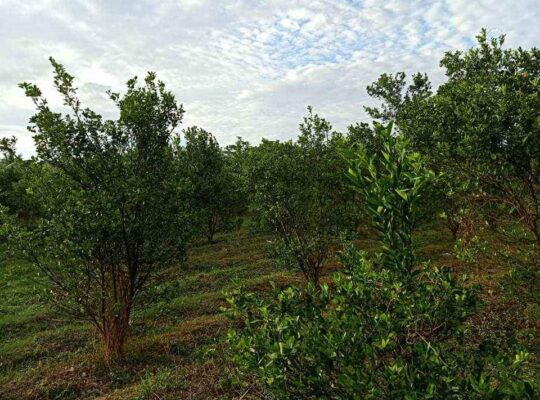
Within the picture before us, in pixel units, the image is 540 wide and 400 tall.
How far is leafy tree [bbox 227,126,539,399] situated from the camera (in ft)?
9.64

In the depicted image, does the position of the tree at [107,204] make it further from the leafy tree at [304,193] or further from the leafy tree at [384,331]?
the leafy tree at [384,331]

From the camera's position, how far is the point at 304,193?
1349cm

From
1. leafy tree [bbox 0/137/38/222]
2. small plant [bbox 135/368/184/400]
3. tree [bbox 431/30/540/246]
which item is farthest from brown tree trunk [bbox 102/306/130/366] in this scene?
tree [bbox 431/30/540/246]

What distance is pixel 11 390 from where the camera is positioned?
9.17m

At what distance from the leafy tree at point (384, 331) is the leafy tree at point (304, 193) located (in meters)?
9.94

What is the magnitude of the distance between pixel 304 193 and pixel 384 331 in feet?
34.3

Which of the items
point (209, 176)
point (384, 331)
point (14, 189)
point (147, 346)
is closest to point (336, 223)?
point (147, 346)

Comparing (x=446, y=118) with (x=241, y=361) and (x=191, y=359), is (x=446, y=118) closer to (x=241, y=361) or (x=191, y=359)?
(x=241, y=361)

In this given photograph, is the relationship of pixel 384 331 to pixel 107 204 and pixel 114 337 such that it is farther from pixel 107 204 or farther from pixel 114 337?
pixel 114 337

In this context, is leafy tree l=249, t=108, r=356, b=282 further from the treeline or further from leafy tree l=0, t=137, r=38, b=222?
leafy tree l=0, t=137, r=38, b=222

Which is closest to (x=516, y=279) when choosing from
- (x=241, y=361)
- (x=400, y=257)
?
(x=400, y=257)

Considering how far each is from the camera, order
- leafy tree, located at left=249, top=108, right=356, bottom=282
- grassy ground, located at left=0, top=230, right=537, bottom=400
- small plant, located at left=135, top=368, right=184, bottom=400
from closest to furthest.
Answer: small plant, located at left=135, top=368, right=184, bottom=400 → grassy ground, located at left=0, top=230, right=537, bottom=400 → leafy tree, located at left=249, top=108, right=356, bottom=282

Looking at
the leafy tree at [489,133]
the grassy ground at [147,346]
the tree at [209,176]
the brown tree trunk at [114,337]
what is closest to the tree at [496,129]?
the leafy tree at [489,133]

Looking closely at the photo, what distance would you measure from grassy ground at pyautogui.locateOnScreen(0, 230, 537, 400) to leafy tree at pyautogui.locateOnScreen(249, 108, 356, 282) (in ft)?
11.4
